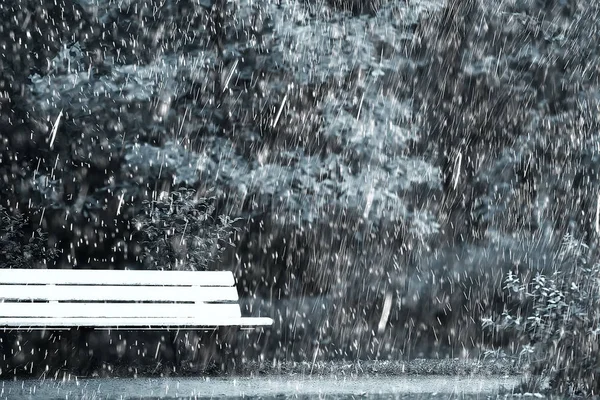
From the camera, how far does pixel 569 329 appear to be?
18.1 feet

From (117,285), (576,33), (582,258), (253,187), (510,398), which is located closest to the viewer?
(510,398)

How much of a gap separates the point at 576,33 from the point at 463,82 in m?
1.28

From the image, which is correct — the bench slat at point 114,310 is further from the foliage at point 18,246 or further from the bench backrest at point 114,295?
the foliage at point 18,246

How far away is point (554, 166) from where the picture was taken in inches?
364

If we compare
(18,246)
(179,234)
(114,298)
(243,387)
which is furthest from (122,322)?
(18,246)

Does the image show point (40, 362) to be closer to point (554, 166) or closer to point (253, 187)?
point (253, 187)

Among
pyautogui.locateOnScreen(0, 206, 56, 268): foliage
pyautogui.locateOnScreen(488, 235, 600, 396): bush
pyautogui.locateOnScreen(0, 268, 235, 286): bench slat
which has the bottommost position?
pyautogui.locateOnScreen(0, 206, 56, 268): foliage

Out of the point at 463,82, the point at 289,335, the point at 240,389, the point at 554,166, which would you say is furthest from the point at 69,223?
the point at 554,166

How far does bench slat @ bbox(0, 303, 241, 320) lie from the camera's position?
6188mm

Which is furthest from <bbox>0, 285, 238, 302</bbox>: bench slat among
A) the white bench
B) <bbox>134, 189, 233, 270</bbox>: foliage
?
<bbox>134, 189, 233, 270</bbox>: foliage

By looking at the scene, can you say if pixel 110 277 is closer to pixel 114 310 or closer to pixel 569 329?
pixel 114 310

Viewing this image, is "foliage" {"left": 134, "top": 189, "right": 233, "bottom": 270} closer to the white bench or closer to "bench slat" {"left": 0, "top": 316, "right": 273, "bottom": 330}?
the white bench

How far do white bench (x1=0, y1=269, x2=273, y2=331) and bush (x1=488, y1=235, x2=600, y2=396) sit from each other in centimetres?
192

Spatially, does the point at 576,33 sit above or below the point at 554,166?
above
